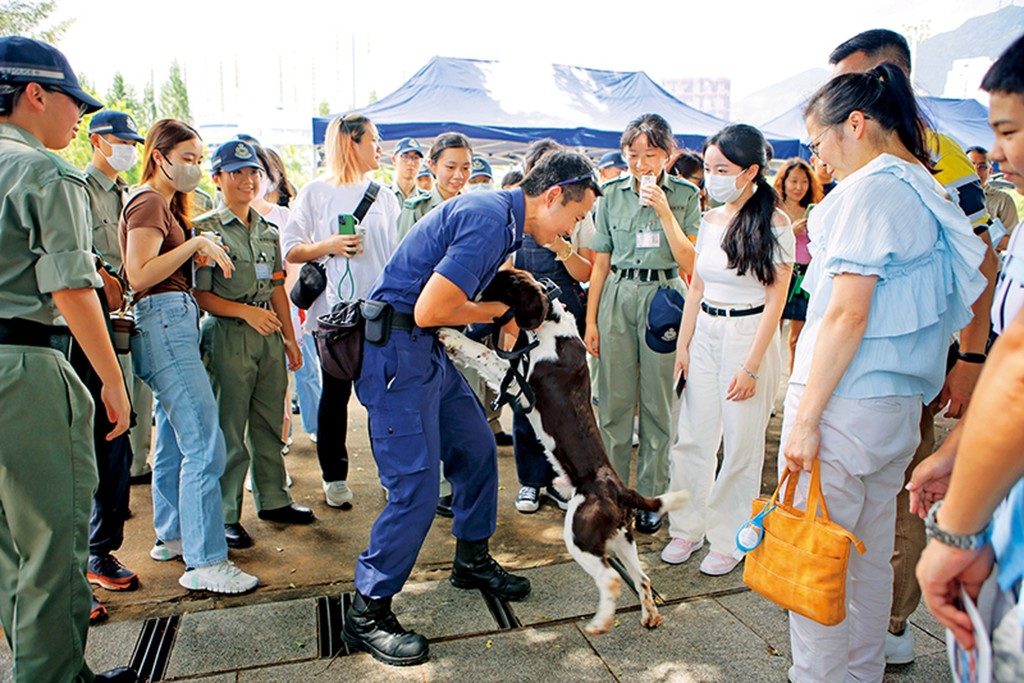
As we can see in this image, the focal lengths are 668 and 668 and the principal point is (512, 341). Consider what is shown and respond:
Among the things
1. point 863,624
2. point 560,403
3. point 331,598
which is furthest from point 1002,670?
point 331,598

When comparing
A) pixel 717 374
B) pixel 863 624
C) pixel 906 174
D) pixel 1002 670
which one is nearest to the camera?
pixel 1002 670

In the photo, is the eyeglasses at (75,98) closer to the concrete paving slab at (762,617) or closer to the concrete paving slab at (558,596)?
the concrete paving slab at (558,596)

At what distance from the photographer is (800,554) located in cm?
212

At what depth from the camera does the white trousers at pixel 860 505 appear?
216 cm

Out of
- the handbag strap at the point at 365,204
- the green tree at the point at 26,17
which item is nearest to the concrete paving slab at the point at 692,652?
the handbag strap at the point at 365,204

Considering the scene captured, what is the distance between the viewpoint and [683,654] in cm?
279

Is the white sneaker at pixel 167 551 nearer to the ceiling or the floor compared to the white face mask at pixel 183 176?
nearer to the floor

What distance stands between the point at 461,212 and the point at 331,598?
1.95 m

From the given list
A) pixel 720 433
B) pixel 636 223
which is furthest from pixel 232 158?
pixel 720 433

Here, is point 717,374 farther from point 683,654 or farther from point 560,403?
point 683,654

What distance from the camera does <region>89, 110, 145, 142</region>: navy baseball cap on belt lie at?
3770mm

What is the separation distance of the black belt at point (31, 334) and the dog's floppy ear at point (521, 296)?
5.29ft

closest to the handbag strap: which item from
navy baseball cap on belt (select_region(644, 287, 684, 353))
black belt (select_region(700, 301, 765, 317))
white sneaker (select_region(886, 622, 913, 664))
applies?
navy baseball cap on belt (select_region(644, 287, 684, 353))

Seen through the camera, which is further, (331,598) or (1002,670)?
(331,598)
